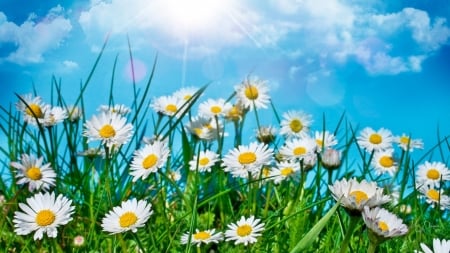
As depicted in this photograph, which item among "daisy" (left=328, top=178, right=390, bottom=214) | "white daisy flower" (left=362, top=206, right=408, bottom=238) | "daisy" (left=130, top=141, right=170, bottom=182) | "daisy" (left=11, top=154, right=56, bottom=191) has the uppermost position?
"daisy" (left=11, top=154, right=56, bottom=191)

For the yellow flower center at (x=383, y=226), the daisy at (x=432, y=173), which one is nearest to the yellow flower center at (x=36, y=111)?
the daisy at (x=432, y=173)

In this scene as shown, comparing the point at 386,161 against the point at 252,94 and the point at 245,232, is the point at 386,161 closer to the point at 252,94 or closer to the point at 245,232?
the point at 252,94

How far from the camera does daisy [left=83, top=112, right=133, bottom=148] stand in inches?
61.2

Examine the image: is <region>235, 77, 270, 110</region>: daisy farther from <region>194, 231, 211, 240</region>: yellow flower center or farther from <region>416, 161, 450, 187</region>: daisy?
<region>194, 231, 211, 240</region>: yellow flower center

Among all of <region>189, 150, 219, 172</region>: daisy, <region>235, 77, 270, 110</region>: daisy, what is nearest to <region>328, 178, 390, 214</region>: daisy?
<region>189, 150, 219, 172</region>: daisy

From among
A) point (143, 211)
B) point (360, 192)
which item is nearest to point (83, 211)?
point (143, 211)

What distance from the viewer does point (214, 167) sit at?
205 centimetres

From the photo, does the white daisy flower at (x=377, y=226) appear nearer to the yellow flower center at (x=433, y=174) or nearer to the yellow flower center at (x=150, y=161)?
the yellow flower center at (x=150, y=161)

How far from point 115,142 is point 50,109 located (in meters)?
0.49

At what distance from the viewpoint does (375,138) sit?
211cm

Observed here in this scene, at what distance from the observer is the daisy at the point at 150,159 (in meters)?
1.41

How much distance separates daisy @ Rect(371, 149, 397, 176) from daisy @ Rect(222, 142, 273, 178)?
579 mm

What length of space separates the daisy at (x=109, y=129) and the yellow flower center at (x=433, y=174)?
3.14ft

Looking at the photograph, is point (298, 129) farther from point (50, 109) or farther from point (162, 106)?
point (50, 109)
